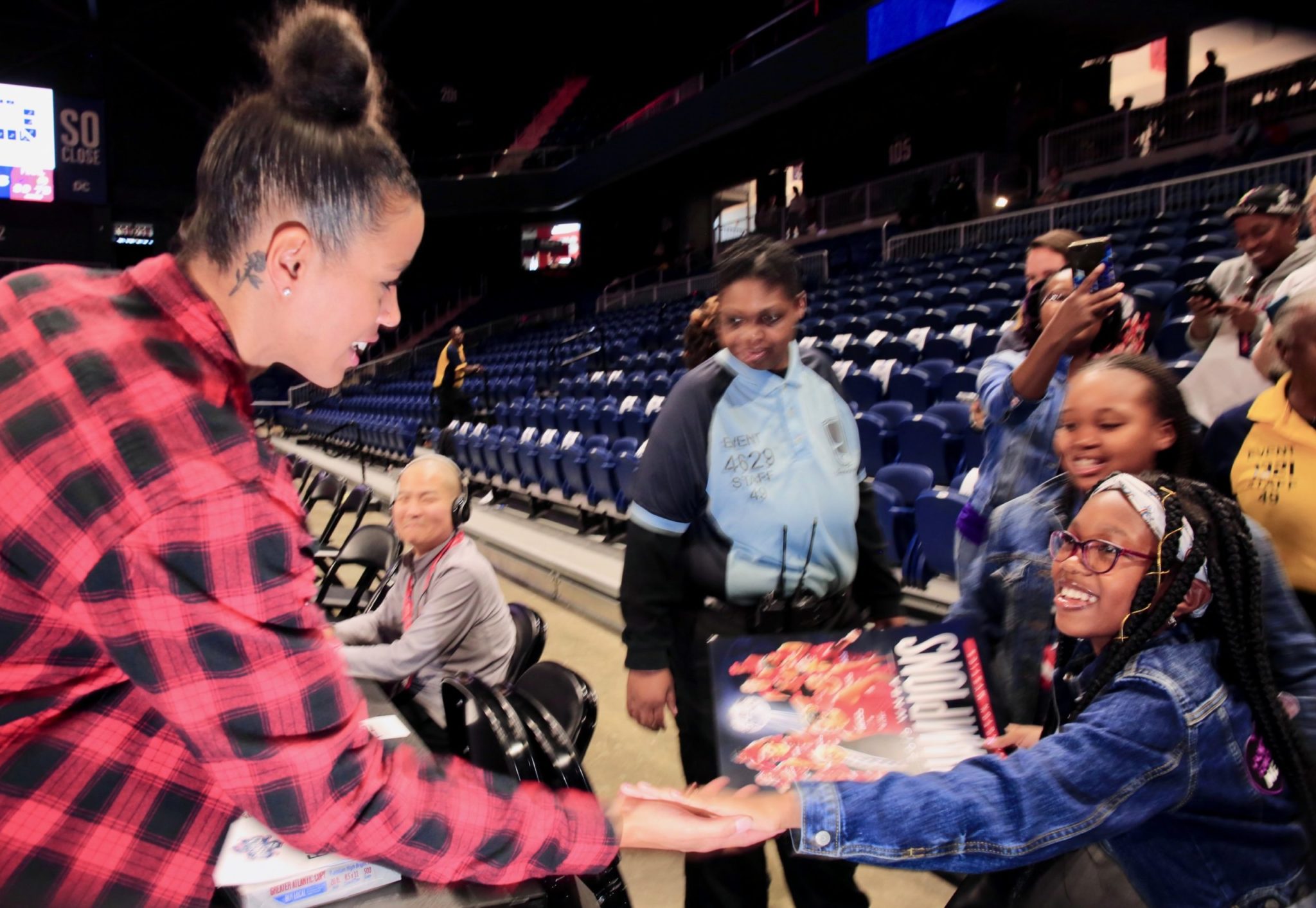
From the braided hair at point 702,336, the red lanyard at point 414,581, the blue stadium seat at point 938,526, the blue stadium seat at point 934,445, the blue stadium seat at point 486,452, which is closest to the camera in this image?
the red lanyard at point 414,581

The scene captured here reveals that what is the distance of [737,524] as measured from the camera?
72.5 inches

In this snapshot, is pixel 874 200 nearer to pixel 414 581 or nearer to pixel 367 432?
pixel 367 432

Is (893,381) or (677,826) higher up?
(893,381)

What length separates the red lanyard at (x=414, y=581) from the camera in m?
2.42

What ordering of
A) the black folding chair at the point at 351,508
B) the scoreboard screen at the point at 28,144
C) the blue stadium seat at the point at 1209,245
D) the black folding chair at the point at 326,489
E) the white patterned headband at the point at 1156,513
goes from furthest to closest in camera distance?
the scoreboard screen at the point at 28,144 → the blue stadium seat at the point at 1209,245 → the black folding chair at the point at 326,489 → the black folding chair at the point at 351,508 → the white patterned headband at the point at 1156,513

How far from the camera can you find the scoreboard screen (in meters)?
17.3

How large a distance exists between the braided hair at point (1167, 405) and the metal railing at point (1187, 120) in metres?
10.3

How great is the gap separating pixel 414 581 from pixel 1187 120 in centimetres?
1275

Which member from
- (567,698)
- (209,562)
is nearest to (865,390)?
(567,698)

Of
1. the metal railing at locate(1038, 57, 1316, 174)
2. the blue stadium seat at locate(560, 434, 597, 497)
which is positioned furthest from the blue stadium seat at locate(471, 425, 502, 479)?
the metal railing at locate(1038, 57, 1316, 174)

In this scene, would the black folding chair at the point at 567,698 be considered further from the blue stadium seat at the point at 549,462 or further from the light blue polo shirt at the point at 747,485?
the blue stadium seat at the point at 549,462

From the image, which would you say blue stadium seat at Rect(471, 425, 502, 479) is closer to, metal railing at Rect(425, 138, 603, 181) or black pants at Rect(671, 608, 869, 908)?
black pants at Rect(671, 608, 869, 908)

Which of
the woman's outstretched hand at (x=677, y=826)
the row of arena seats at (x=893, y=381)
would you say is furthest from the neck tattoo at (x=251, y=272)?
the row of arena seats at (x=893, y=381)

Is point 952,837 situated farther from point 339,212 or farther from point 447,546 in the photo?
point 447,546
